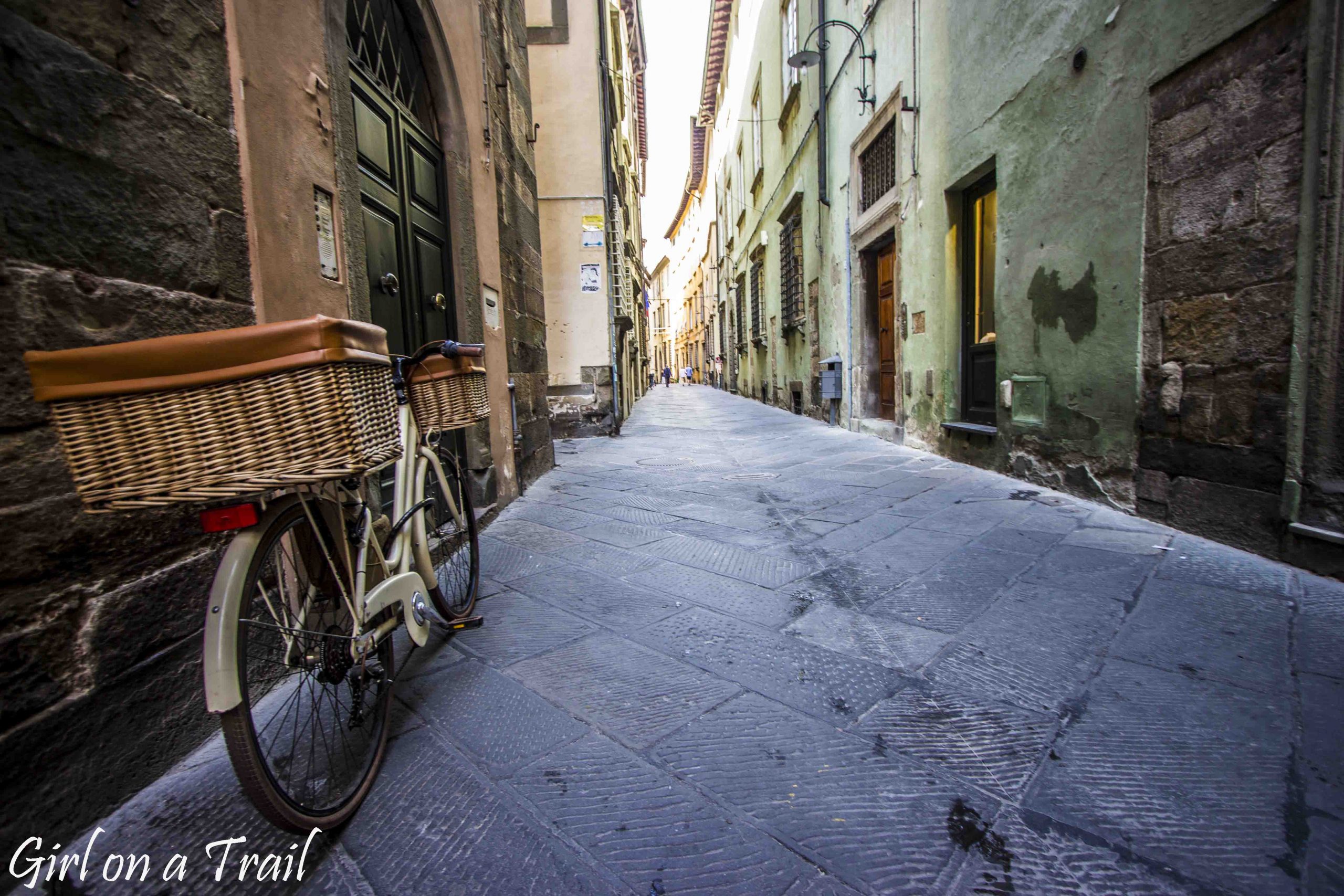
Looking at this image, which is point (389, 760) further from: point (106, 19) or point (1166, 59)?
point (1166, 59)

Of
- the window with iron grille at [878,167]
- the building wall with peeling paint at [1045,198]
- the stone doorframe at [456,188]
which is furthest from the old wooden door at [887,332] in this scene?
the stone doorframe at [456,188]

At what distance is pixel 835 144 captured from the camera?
8844mm

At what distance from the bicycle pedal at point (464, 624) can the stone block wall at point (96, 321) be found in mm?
735

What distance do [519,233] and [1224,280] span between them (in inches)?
180

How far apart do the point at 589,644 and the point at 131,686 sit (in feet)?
3.91

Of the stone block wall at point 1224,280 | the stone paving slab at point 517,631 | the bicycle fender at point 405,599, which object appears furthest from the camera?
the stone block wall at point 1224,280

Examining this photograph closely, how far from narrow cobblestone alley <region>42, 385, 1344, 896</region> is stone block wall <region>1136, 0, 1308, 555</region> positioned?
32cm

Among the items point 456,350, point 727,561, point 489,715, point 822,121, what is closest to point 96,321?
point 456,350

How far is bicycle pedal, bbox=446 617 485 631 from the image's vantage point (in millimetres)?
2332

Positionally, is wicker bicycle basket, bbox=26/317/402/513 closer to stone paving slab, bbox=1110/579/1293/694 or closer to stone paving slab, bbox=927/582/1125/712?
stone paving slab, bbox=927/582/1125/712

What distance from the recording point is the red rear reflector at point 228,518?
1282 mm

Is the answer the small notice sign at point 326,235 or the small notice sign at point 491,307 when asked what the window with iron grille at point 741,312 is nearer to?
the small notice sign at point 491,307

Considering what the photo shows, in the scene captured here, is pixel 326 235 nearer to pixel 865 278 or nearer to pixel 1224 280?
pixel 1224 280

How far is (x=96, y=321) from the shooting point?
1489 millimetres
